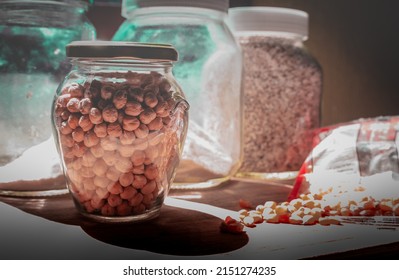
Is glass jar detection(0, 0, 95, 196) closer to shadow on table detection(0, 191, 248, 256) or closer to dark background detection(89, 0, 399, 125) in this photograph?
shadow on table detection(0, 191, 248, 256)

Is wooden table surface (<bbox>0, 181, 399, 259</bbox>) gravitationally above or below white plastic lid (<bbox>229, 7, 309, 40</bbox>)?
below

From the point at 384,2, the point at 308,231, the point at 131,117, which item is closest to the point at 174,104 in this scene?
the point at 131,117

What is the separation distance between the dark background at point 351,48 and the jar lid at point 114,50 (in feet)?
1.02

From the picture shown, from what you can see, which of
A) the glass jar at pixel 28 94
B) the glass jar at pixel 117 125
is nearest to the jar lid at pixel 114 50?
the glass jar at pixel 117 125

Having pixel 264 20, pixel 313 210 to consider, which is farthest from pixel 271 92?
pixel 313 210

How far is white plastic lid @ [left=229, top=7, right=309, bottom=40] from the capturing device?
→ 736 mm

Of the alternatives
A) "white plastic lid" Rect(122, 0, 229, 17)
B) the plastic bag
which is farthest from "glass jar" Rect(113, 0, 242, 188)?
the plastic bag

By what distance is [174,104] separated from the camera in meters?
0.53

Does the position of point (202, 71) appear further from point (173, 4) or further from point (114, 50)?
point (114, 50)

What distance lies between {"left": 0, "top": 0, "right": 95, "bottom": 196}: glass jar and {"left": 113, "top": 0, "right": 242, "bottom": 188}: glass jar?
4.3 inches

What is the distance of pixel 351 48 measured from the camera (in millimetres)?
816

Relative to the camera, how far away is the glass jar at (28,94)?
0.61 m
